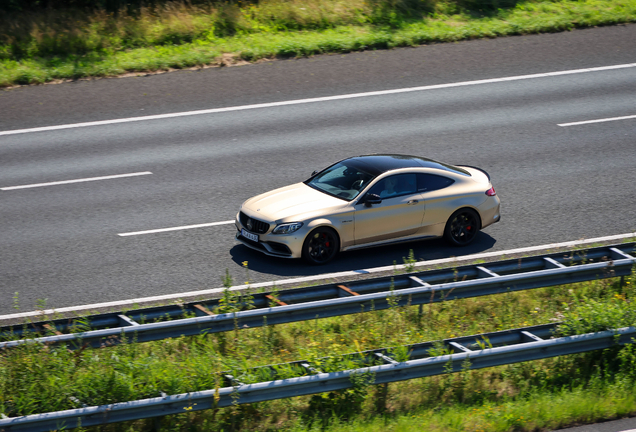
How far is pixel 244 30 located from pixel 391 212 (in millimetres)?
12165

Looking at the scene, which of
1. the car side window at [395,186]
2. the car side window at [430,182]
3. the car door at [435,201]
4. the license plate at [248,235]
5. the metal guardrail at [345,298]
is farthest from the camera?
the car side window at [430,182]

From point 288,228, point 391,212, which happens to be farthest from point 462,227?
point 288,228

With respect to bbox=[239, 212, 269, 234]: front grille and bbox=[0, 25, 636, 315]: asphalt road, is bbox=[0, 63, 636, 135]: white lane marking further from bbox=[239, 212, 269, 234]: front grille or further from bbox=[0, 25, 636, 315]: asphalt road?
bbox=[239, 212, 269, 234]: front grille

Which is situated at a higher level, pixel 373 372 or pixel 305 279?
pixel 373 372

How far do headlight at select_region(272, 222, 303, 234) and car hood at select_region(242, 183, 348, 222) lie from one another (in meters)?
0.06

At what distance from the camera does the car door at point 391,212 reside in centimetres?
1098

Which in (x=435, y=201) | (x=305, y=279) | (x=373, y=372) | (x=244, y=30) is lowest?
(x=305, y=279)

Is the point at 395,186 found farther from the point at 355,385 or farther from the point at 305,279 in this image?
the point at 355,385

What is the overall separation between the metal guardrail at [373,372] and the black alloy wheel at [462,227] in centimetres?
352

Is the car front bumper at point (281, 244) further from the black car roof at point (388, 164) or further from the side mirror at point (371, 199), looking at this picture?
the black car roof at point (388, 164)

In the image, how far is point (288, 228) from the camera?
10602 millimetres

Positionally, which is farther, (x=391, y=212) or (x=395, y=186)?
(x=395, y=186)

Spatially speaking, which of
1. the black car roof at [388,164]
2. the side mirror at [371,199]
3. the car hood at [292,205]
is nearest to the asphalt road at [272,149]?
the car hood at [292,205]

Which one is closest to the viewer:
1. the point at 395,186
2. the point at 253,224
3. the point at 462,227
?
the point at 253,224
